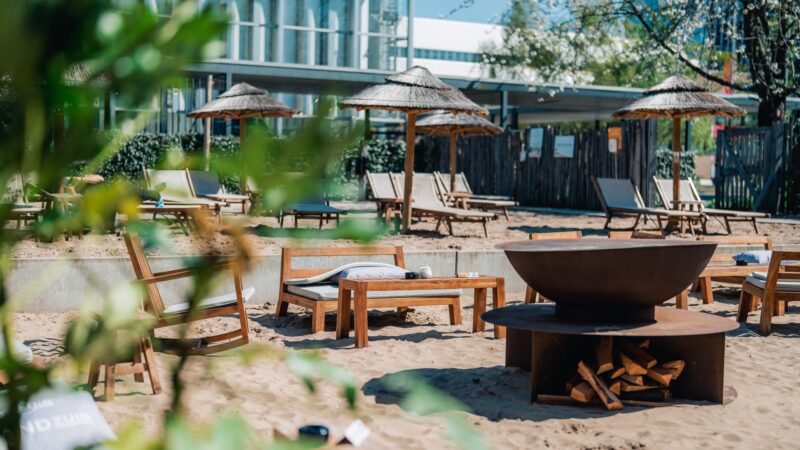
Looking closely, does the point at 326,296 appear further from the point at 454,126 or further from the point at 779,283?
the point at 454,126

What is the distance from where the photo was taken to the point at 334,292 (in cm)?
654

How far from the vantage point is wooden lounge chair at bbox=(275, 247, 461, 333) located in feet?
21.2

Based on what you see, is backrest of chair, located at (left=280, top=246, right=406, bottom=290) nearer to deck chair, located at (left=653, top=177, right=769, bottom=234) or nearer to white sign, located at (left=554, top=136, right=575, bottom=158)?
deck chair, located at (left=653, top=177, right=769, bottom=234)

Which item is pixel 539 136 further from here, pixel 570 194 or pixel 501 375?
pixel 501 375

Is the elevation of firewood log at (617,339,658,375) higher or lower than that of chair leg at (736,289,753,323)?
higher

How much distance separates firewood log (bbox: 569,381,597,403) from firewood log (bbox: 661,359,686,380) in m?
0.43

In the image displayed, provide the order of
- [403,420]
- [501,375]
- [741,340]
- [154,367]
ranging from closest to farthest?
[403,420]
[154,367]
[501,375]
[741,340]

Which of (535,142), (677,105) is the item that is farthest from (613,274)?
(535,142)

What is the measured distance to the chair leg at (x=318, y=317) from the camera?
647 cm

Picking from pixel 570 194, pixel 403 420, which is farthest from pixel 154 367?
pixel 570 194

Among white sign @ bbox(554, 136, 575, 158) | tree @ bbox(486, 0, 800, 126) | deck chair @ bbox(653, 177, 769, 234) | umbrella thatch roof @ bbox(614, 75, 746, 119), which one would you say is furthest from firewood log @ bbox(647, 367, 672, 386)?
white sign @ bbox(554, 136, 575, 158)

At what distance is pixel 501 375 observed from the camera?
5.32 meters

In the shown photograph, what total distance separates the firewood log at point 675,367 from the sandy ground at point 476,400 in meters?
0.20

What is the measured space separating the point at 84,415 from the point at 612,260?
109 inches
